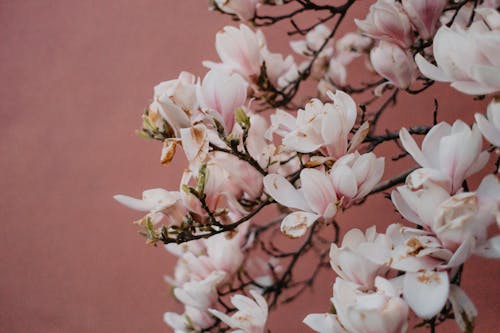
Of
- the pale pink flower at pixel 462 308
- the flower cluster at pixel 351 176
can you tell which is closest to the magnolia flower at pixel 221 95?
the flower cluster at pixel 351 176

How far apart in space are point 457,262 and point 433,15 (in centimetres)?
24

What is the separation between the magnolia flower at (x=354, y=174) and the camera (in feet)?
1.32

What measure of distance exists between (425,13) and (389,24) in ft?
0.11

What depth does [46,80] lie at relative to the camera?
130cm

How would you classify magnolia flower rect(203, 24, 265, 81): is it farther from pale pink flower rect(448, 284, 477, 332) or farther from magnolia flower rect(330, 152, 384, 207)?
pale pink flower rect(448, 284, 477, 332)

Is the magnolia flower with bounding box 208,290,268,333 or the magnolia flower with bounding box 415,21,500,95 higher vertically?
the magnolia flower with bounding box 415,21,500,95

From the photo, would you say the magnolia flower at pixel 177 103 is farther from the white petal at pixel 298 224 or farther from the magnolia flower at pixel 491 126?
the magnolia flower at pixel 491 126

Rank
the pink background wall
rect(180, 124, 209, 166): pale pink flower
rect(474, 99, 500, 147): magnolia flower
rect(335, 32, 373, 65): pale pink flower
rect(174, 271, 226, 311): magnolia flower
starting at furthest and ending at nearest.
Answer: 1. the pink background wall
2. rect(335, 32, 373, 65): pale pink flower
3. rect(174, 271, 226, 311): magnolia flower
4. rect(180, 124, 209, 166): pale pink flower
5. rect(474, 99, 500, 147): magnolia flower

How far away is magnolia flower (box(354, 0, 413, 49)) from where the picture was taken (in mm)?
474

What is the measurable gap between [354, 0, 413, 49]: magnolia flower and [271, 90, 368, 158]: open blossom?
98mm

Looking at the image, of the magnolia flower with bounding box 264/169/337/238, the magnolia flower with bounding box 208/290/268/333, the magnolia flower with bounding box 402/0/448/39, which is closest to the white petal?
the magnolia flower with bounding box 264/169/337/238

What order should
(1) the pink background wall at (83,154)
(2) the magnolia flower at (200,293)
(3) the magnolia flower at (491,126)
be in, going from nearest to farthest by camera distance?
(3) the magnolia flower at (491,126), (2) the magnolia flower at (200,293), (1) the pink background wall at (83,154)

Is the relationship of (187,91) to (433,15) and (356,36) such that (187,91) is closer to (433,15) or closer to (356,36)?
(433,15)

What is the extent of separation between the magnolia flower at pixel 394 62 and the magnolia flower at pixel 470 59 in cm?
11
